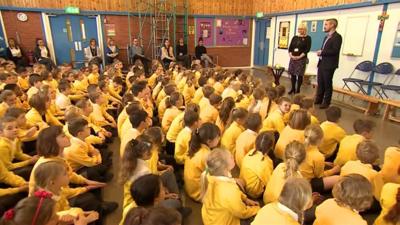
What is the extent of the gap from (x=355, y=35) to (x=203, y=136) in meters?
6.68

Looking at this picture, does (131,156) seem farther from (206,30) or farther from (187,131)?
(206,30)

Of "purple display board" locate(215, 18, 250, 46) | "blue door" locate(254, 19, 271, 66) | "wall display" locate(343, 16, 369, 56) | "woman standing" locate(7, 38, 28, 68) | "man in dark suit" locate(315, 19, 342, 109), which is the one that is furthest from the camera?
"purple display board" locate(215, 18, 250, 46)

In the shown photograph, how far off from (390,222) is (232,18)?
11.2 meters

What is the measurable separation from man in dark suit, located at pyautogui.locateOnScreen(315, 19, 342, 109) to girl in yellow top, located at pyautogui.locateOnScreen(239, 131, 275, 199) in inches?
151

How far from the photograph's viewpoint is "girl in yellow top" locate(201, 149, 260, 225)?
1.78m

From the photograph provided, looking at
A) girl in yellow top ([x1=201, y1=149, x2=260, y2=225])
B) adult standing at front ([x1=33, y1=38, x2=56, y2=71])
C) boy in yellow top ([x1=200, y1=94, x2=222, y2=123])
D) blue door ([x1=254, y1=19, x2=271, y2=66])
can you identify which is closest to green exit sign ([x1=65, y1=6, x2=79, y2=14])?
adult standing at front ([x1=33, y1=38, x2=56, y2=71])

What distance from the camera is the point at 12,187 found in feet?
7.66

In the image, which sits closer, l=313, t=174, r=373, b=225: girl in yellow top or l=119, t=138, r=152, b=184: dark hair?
l=313, t=174, r=373, b=225: girl in yellow top

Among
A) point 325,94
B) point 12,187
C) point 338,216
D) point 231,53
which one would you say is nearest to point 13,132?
point 12,187

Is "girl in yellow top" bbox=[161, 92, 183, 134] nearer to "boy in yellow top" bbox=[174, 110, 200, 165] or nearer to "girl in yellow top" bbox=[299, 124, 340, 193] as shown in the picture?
"boy in yellow top" bbox=[174, 110, 200, 165]

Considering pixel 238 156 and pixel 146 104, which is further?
pixel 146 104

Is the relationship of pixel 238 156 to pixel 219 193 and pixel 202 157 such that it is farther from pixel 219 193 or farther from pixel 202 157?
pixel 219 193

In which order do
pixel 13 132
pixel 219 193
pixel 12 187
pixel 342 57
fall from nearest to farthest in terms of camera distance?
1. pixel 219 193
2. pixel 12 187
3. pixel 13 132
4. pixel 342 57

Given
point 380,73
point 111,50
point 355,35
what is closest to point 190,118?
point 380,73
